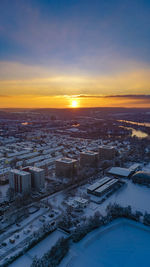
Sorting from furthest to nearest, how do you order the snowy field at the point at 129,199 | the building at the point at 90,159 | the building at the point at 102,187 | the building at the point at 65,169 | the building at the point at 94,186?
the building at the point at 90,159
the building at the point at 65,169
the building at the point at 94,186
the building at the point at 102,187
the snowy field at the point at 129,199

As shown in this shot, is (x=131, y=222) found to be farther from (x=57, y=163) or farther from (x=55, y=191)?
(x=57, y=163)

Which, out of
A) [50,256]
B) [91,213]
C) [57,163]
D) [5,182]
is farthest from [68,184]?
[50,256]

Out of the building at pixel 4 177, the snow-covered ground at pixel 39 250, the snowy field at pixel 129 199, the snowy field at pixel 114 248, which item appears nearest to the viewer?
the snow-covered ground at pixel 39 250

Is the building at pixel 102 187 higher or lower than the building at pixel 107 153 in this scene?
lower

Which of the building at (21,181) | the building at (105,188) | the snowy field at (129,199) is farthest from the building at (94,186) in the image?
the building at (21,181)

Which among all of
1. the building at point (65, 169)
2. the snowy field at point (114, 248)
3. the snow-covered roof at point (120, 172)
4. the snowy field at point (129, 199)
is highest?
the building at point (65, 169)

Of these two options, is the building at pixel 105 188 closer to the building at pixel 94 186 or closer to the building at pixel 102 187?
the building at pixel 102 187

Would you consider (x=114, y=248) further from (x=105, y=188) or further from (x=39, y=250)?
(x=105, y=188)
